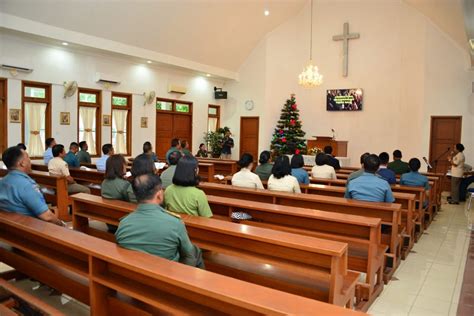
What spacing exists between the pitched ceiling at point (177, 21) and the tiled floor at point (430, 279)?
734cm

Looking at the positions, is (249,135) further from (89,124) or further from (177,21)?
(89,124)

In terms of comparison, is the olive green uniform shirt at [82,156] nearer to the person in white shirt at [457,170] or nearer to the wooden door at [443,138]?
the person in white shirt at [457,170]

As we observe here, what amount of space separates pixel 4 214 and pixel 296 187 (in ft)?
9.05

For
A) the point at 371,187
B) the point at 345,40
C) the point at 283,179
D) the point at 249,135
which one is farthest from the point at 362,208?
the point at 249,135

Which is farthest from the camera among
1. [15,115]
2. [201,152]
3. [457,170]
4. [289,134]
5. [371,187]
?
[201,152]

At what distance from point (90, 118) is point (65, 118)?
2.30 ft

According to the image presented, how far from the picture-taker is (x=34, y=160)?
336 inches

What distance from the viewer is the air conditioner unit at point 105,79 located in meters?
9.43

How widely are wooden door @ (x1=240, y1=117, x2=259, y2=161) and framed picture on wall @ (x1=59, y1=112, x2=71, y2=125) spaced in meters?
5.69

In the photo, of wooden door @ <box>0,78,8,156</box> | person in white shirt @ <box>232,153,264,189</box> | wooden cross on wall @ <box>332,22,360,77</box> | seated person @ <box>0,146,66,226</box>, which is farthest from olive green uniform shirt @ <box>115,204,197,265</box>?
wooden cross on wall @ <box>332,22,360,77</box>

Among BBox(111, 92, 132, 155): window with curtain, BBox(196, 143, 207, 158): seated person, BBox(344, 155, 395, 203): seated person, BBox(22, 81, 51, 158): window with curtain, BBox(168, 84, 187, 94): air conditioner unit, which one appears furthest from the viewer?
BBox(196, 143, 207, 158): seated person

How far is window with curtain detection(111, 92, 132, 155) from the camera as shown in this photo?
10.2 meters

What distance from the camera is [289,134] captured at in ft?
38.3

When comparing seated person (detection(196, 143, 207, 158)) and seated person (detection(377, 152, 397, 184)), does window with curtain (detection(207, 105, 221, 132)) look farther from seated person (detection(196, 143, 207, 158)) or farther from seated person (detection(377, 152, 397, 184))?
seated person (detection(377, 152, 397, 184))
